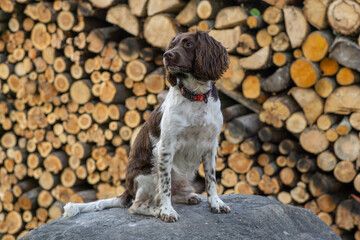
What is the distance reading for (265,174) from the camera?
434cm

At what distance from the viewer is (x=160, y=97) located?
466 centimetres

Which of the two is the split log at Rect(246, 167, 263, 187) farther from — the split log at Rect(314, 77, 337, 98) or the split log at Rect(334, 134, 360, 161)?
the split log at Rect(314, 77, 337, 98)

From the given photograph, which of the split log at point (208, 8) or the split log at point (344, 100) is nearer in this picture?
the split log at point (344, 100)

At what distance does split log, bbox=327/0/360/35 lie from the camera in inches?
141

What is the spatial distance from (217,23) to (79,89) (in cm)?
209

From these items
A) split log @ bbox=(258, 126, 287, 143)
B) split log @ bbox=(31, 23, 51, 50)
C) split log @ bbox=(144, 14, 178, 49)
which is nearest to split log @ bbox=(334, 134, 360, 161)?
split log @ bbox=(258, 126, 287, 143)

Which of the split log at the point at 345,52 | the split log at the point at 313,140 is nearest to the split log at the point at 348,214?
the split log at the point at 313,140

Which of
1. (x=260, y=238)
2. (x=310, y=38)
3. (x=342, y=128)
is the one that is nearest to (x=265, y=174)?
(x=342, y=128)

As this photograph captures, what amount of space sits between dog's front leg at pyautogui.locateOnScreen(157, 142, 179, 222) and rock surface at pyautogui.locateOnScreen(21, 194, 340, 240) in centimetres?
9

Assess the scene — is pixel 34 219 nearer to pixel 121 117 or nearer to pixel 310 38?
pixel 121 117

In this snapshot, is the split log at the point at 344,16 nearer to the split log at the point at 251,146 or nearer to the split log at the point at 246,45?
the split log at the point at 246,45

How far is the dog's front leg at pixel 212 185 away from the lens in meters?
2.81

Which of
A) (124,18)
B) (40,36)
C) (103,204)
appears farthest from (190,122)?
(40,36)

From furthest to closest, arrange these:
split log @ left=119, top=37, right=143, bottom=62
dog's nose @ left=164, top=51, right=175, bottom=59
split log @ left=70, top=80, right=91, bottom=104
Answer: split log @ left=70, top=80, right=91, bottom=104
split log @ left=119, top=37, right=143, bottom=62
dog's nose @ left=164, top=51, right=175, bottom=59
